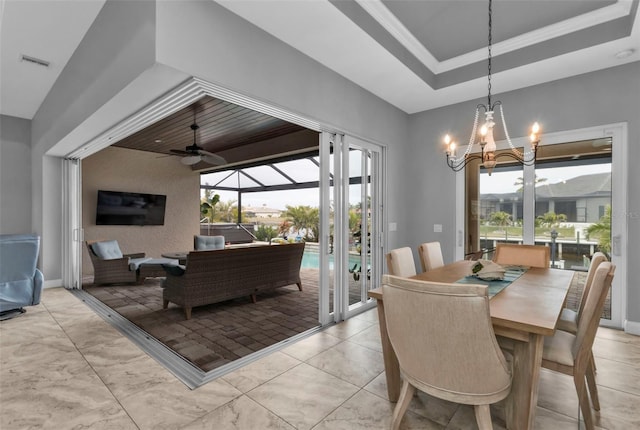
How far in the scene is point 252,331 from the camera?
3361 millimetres

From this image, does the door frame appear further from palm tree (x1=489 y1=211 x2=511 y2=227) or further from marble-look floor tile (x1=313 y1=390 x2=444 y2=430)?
marble-look floor tile (x1=313 y1=390 x2=444 y2=430)

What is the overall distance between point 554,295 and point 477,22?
257cm

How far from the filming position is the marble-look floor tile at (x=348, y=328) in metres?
3.22

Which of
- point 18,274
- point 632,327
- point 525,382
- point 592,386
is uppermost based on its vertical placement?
point 18,274

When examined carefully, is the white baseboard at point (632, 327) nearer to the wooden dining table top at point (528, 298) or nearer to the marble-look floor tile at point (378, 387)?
the wooden dining table top at point (528, 298)

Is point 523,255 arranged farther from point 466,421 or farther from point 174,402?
point 174,402

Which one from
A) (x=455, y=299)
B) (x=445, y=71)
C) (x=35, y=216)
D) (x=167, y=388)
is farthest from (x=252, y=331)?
(x=35, y=216)

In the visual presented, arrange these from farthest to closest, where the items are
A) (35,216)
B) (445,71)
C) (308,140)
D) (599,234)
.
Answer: (308,140) < (35,216) < (445,71) < (599,234)

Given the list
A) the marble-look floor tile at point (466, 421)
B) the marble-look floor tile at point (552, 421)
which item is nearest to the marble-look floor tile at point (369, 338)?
the marble-look floor tile at point (466, 421)

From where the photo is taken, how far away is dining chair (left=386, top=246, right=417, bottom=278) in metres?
2.61

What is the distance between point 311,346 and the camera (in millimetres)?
2916

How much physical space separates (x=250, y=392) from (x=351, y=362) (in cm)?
87

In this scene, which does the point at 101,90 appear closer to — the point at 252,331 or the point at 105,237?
the point at 252,331

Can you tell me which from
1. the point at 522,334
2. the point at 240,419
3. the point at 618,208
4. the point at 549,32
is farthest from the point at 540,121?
the point at 240,419
